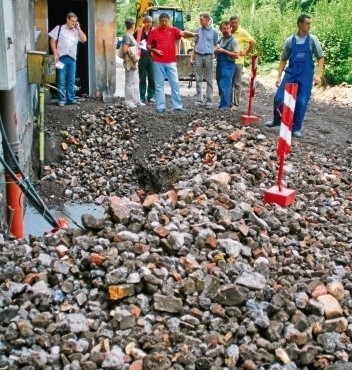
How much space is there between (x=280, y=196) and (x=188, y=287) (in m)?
2.05

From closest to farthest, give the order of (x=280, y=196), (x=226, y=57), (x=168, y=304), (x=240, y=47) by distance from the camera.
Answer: (x=168, y=304)
(x=280, y=196)
(x=226, y=57)
(x=240, y=47)

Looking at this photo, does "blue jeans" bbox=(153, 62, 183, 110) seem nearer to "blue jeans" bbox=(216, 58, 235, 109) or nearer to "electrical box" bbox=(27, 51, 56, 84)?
"blue jeans" bbox=(216, 58, 235, 109)

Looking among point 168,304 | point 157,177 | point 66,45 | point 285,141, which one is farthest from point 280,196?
point 66,45

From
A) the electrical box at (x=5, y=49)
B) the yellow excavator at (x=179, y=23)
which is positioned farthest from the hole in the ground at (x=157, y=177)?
the yellow excavator at (x=179, y=23)

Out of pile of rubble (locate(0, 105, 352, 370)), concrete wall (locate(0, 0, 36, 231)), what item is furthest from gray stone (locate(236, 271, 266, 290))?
concrete wall (locate(0, 0, 36, 231))

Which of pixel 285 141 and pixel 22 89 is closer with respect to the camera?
pixel 285 141

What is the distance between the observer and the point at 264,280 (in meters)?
3.75

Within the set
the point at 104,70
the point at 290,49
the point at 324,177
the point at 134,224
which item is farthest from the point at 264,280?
the point at 104,70

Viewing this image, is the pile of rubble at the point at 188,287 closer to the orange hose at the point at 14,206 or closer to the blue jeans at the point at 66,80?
the orange hose at the point at 14,206

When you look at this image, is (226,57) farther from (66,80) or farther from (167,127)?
(66,80)

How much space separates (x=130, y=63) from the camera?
9.79 m

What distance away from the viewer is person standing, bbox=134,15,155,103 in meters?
10.4

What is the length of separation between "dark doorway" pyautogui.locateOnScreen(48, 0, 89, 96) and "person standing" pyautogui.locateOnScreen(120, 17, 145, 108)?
174cm

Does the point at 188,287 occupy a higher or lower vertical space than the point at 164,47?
lower
